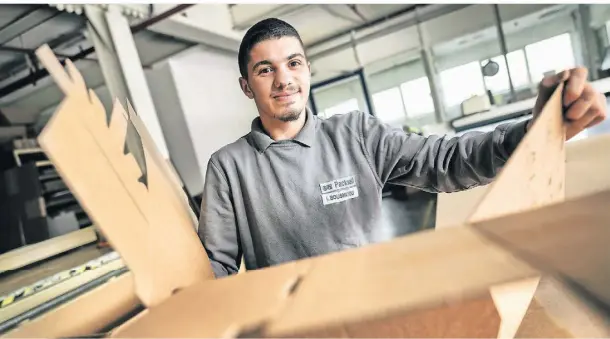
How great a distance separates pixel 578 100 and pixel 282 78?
525 millimetres

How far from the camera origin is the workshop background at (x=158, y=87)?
7.34ft

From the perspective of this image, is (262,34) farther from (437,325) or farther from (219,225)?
(437,325)

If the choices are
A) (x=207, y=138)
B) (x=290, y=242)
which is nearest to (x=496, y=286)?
(x=290, y=242)

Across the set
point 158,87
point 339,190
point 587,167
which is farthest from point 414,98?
point 339,190

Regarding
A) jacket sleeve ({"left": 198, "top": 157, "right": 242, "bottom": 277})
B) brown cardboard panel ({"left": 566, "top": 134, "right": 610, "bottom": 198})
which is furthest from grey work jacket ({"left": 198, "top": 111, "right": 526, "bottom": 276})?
brown cardboard panel ({"left": 566, "top": 134, "right": 610, "bottom": 198})

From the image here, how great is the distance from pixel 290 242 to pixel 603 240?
68 cm

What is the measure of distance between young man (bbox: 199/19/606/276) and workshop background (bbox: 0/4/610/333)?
29 centimetres

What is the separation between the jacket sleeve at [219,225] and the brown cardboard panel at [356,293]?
43cm

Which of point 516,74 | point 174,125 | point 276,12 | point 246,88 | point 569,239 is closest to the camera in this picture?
point 569,239

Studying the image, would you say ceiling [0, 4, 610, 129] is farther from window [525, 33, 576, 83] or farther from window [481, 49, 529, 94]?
window [481, 49, 529, 94]

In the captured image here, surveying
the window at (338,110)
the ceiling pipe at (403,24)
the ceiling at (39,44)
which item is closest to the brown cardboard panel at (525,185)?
the window at (338,110)

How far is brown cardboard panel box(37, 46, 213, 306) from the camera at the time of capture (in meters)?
0.33

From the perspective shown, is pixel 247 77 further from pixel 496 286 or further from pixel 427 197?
pixel 427 197

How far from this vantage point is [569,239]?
0.27m
